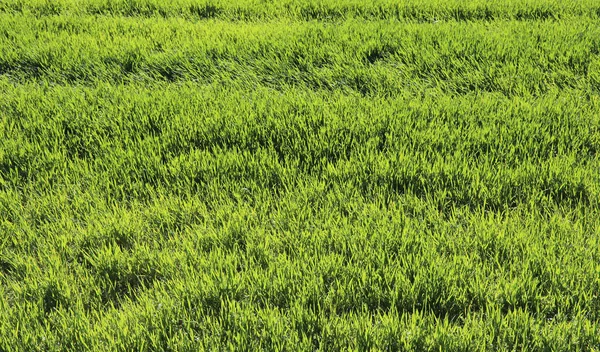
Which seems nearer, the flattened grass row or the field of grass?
the field of grass

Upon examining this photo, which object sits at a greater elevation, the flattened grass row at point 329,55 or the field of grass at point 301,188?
the flattened grass row at point 329,55

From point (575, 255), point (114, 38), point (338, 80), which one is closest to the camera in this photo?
point (575, 255)

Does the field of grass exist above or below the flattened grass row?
below

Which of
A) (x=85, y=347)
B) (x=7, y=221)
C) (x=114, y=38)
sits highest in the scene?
(x=114, y=38)

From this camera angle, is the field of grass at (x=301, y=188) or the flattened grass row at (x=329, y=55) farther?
the flattened grass row at (x=329, y=55)

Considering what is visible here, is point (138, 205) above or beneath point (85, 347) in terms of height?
above

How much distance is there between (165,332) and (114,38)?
11.2 feet

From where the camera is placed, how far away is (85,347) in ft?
6.47

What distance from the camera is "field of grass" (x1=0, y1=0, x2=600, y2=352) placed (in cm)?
206

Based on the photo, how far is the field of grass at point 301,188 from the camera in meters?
2.06

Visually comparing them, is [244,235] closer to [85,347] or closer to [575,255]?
[85,347]

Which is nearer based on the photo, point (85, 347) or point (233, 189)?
point (85, 347)

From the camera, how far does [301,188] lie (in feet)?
9.18

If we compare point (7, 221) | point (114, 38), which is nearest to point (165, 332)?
point (7, 221)
